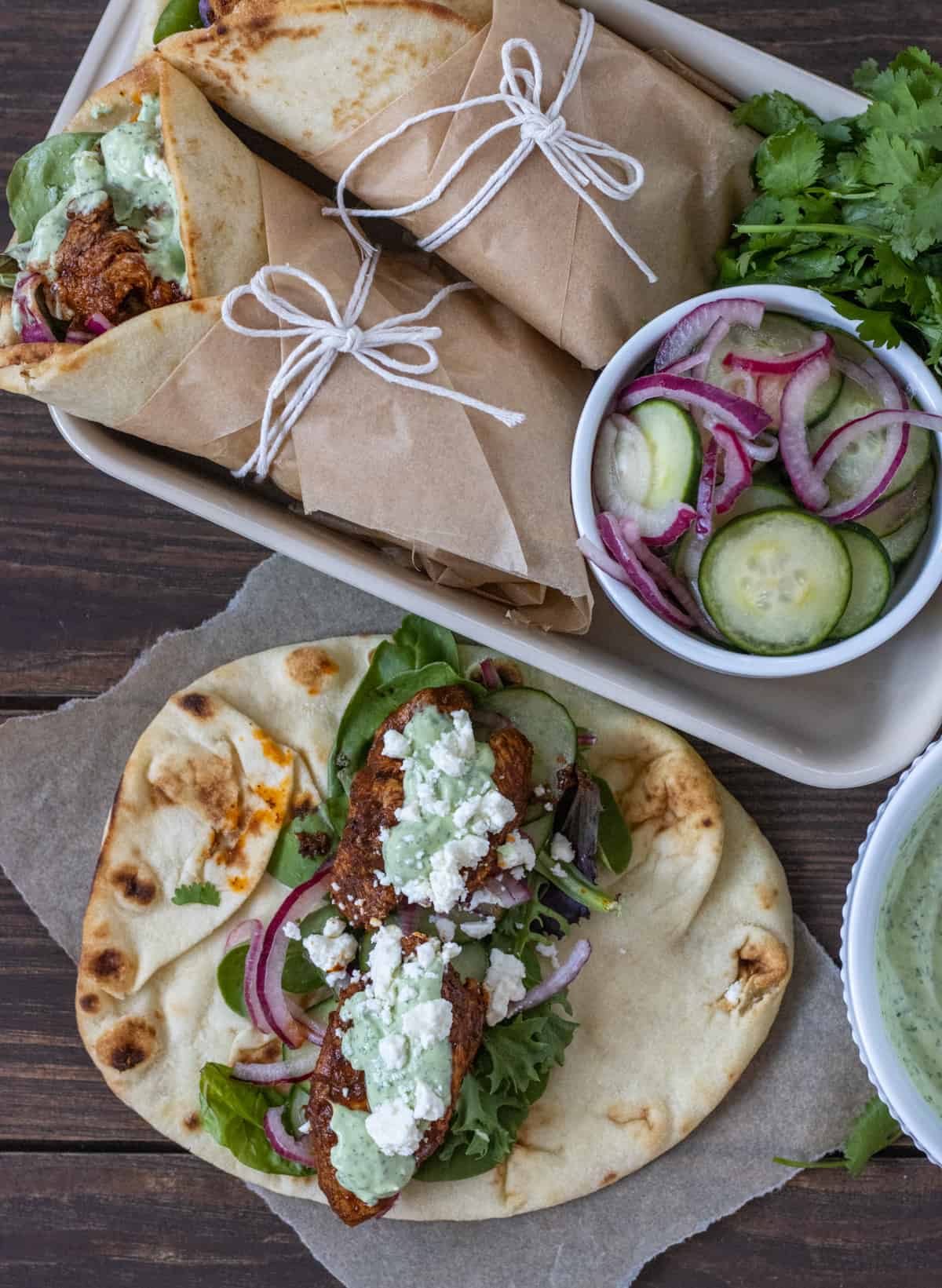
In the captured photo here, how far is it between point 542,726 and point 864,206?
3.32 feet

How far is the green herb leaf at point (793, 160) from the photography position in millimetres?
1795

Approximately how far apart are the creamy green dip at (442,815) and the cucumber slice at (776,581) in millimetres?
474

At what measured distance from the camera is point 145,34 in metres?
1.91

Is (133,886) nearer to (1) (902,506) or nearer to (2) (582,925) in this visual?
(2) (582,925)

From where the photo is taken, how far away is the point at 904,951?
6.22ft

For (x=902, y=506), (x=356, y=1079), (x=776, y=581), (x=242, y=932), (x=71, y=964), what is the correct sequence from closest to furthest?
(x=776, y=581), (x=902, y=506), (x=356, y=1079), (x=242, y=932), (x=71, y=964)

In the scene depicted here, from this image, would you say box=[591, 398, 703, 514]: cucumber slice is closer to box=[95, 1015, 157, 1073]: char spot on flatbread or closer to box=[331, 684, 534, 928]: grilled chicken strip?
box=[331, 684, 534, 928]: grilled chicken strip

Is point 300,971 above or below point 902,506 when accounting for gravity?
below

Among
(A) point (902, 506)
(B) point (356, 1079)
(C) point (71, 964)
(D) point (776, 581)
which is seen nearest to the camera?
(D) point (776, 581)

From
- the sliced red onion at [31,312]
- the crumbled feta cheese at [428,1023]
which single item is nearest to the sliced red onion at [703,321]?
the sliced red onion at [31,312]

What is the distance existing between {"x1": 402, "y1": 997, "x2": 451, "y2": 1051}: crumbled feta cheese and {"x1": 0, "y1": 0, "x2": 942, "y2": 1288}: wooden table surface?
2.16 feet

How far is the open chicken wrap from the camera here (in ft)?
5.73

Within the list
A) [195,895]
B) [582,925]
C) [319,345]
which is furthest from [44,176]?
[582,925]

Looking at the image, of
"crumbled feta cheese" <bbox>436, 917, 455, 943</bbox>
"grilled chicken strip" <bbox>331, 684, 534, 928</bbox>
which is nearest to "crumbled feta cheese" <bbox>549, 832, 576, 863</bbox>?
"grilled chicken strip" <bbox>331, 684, 534, 928</bbox>
